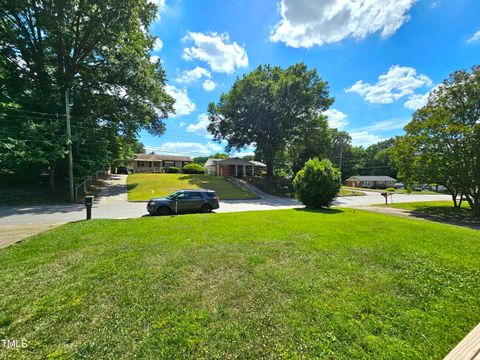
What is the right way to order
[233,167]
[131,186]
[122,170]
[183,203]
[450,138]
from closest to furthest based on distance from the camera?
[183,203] → [450,138] → [131,186] → [233,167] → [122,170]

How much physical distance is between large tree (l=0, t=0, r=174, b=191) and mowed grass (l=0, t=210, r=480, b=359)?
14.6 metres

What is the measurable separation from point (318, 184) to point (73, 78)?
917 inches

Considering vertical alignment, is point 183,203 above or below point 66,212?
above

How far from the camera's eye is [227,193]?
26141mm

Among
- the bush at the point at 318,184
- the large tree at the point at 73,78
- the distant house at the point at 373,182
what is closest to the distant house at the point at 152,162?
the large tree at the point at 73,78

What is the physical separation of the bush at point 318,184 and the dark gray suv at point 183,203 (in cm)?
569

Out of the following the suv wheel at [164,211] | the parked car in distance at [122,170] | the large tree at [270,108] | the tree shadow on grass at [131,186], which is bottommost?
the suv wheel at [164,211]

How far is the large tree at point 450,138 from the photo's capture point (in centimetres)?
1612

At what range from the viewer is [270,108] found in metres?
31.2

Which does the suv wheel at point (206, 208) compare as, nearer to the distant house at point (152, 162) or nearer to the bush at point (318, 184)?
the bush at point (318, 184)

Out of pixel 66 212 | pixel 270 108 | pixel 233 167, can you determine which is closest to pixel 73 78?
pixel 66 212

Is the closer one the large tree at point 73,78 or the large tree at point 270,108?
the large tree at point 73,78

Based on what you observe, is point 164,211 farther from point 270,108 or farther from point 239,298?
point 270,108

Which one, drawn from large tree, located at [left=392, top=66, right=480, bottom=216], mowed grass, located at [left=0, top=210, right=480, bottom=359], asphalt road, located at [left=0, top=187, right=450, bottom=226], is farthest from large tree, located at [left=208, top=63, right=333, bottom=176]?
mowed grass, located at [left=0, top=210, right=480, bottom=359]
